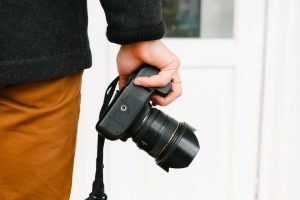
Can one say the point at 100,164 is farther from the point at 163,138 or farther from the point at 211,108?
the point at 211,108

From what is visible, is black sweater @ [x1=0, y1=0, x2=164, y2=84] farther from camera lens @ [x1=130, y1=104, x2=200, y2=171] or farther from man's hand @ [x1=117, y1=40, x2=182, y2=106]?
camera lens @ [x1=130, y1=104, x2=200, y2=171]

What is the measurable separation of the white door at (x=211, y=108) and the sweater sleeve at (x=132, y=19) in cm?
90

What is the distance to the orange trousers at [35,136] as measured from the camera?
699 millimetres

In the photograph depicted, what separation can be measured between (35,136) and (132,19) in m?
0.23

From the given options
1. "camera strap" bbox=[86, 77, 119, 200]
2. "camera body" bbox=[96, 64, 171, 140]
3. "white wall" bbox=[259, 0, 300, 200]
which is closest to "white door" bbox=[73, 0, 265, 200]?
"white wall" bbox=[259, 0, 300, 200]

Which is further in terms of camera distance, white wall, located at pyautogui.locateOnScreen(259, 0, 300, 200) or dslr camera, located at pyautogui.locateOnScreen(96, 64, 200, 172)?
white wall, located at pyautogui.locateOnScreen(259, 0, 300, 200)

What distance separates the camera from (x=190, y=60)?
5.34ft

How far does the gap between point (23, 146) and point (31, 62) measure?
0.13 meters

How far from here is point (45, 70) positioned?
0.69m

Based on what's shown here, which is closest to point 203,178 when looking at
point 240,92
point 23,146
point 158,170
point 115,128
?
point 158,170

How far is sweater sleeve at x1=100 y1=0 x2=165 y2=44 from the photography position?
0.69 meters

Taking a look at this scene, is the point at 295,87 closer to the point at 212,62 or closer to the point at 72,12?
the point at 212,62

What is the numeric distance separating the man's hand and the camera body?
1 cm

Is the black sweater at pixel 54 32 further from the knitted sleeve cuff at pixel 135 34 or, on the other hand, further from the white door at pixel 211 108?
the white door at pixel 211 108
